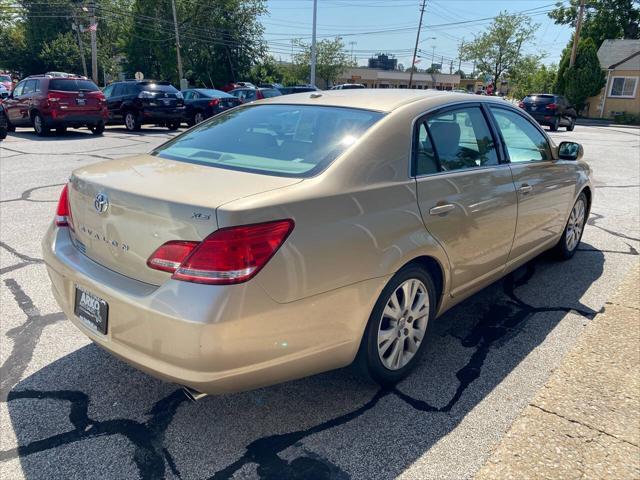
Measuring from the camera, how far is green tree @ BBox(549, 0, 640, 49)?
156 feet

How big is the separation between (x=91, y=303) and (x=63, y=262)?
1.23ft

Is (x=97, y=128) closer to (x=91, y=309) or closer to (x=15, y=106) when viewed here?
(x=15, y=106)

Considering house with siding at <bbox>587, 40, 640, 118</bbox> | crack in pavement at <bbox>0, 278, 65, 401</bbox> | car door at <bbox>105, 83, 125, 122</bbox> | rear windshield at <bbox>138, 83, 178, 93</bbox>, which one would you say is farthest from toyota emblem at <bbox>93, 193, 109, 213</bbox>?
house with siding at <bbox>587, 40, 640, 118</bbox>

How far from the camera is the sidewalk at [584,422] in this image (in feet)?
7.36

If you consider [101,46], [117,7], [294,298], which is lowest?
[294,298]

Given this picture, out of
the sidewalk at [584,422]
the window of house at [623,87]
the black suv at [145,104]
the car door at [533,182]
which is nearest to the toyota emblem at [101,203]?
the sidewalk at [584,422]

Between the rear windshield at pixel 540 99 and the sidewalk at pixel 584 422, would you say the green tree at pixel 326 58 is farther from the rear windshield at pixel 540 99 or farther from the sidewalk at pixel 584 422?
the sidewalk at pixel 584 422

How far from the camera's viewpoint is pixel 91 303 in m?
2.40

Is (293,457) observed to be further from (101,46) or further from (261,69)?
(101,46)

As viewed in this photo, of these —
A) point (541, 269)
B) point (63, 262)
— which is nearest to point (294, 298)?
point (63, 262)

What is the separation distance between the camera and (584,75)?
36.1 meters

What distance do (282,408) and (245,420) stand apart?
21 cm

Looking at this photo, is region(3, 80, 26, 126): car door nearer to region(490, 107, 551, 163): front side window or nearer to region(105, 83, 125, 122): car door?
region(105, 83, 125, 122): car door

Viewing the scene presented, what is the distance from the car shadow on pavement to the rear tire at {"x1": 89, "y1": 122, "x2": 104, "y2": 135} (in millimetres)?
13937
